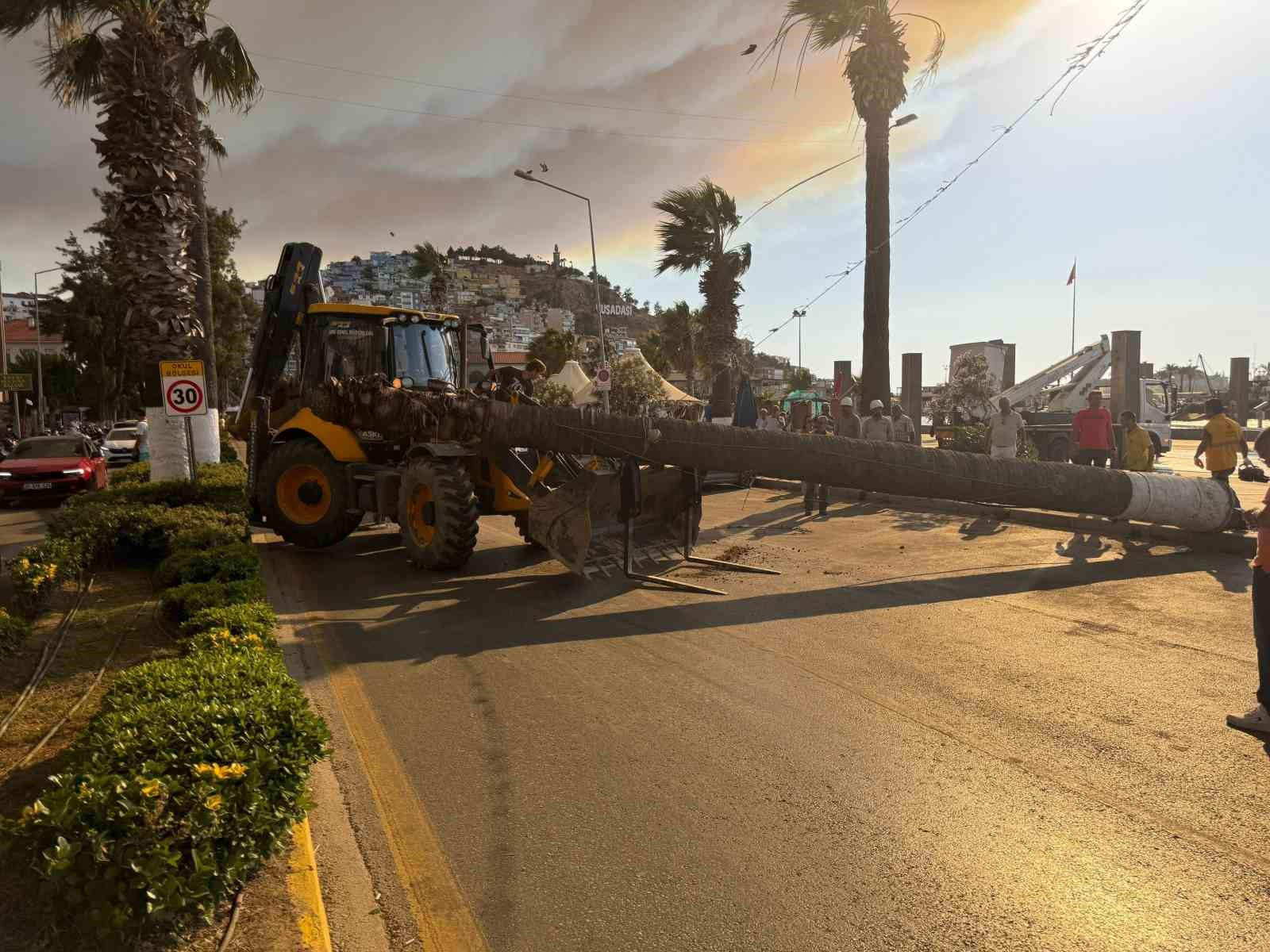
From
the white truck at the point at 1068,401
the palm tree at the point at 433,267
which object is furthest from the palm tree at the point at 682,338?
the white truck at the point at 1068,401

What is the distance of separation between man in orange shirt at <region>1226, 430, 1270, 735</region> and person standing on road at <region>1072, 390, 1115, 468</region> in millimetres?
9455

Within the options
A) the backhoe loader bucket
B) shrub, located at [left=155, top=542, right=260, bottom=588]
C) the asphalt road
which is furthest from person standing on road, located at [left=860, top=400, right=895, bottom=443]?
shrub, located at [left=155, top=542, right=260, bottom=588]

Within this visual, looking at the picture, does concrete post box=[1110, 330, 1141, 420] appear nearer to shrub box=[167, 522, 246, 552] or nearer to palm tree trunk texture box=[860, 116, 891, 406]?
palm tree trunk texture box=[860, 116, 891, 406]

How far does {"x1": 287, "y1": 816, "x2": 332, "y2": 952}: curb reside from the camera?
2.78 meters

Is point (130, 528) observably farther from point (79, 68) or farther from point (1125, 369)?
point (1125, 369)

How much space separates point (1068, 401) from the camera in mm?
28016

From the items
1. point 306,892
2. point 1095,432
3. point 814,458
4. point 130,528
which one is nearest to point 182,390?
point 130,528

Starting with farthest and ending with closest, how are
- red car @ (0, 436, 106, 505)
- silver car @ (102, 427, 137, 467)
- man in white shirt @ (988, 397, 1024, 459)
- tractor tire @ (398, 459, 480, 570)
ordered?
silver car @ (102, 427, 137, 467) → red car @ (0, 436, 106, 505) → man in white shirt @ (988, 397, 1024, 459) → tractor tire @ (398, 459, 480, 570)

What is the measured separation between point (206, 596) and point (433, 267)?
41.9 metres

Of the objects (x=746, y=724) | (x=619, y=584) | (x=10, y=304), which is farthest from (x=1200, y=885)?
(x=10, y=304)

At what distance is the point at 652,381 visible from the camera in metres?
33.7

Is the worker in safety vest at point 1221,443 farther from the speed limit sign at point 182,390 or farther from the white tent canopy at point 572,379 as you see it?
the white tent canopy at point 572,379

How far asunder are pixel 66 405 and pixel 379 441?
64565 millimetres

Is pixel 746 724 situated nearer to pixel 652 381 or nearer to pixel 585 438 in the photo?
pixel 585 438
